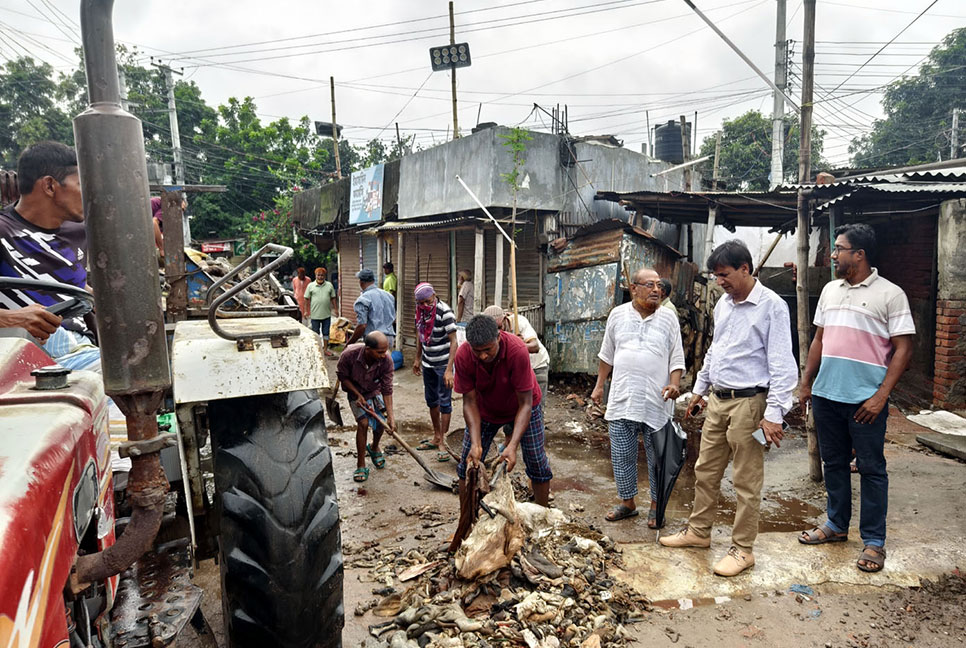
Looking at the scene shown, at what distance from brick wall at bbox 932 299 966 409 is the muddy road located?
1.25m

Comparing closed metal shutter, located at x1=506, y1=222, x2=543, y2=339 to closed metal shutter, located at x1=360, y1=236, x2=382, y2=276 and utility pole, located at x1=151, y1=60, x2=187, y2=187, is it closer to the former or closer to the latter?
closed metal shutter, located at x1=360, y1=236, x2=382, y2=276

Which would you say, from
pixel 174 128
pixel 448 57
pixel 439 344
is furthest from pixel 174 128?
pixel 439 344

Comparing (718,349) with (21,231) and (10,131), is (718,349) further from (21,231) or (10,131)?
(10,131)

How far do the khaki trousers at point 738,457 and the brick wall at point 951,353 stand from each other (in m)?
4.97

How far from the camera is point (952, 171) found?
5730 millimetres

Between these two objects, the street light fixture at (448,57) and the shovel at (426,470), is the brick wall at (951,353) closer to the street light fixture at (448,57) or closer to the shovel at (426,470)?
the shovel at (426,470)

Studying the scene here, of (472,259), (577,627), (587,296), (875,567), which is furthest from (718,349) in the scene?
(472,259)

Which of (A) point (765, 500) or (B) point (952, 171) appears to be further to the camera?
(B) point (952, 171)

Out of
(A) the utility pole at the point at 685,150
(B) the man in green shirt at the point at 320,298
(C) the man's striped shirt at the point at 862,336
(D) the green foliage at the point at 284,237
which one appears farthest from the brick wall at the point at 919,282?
(D) the green foliage at the point at 284,237

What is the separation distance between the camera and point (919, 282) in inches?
312

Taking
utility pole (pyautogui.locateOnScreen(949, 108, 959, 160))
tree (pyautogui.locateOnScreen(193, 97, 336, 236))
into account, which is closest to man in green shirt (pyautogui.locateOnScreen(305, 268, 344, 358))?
tree (pyautogui.locateOnScreen(193, 97, 336, 236))

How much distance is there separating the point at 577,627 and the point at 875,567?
201 centimetres

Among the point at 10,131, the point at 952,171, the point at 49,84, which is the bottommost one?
the point at 952,171

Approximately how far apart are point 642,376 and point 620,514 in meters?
1.15
